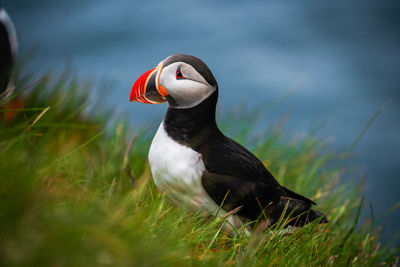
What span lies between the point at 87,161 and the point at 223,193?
4.30 feet

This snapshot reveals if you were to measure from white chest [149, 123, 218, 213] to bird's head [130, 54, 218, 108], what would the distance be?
28 cm

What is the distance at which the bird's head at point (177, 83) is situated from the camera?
8.20ft

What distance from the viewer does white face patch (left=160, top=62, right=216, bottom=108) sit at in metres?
2.50

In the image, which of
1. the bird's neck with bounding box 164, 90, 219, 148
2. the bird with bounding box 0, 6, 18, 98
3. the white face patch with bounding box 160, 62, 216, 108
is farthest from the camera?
the bird with bounding box 0, 6, 18, 98

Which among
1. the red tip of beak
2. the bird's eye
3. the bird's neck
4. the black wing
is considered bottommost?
the black wing

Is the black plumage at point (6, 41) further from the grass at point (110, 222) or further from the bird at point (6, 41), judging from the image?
the grass at point (110, 222)

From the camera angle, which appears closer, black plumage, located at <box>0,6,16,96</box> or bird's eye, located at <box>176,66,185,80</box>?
bird's eye, located at <box>176,66,185,80</box>

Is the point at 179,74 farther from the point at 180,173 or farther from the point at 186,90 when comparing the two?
the point at 180,173

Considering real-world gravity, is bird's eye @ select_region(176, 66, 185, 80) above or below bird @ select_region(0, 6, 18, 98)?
above

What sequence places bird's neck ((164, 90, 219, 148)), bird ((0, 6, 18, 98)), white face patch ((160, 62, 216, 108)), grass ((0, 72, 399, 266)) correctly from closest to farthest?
grass ((0, 72, 399, 266)), white face patch ((160, 62, 216, 108)), bird's neck ((164, 90, 219, 148)), bird ((0, 6, 18, 98))

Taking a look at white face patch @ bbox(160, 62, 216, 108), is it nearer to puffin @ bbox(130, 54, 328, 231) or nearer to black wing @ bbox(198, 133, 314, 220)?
puffin @ bbox(130, 54, 328, 231)

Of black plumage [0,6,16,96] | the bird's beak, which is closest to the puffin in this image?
the bird's beak

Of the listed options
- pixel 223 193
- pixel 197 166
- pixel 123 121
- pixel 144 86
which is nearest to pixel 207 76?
pixel 144 86

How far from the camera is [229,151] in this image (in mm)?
2684
